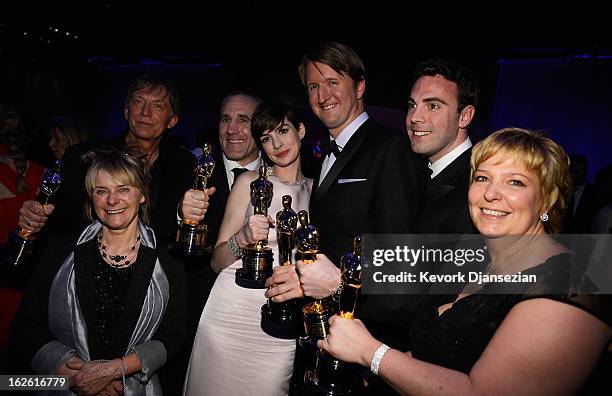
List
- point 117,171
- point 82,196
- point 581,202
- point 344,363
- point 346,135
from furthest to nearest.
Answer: point 581,202, point 82,196, point 346,135, point 117,171, point 344,363

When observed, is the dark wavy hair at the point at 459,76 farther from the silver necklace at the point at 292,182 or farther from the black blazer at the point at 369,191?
the silver necklace at the point at 292,182

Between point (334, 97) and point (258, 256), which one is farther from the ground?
point (334, 97)

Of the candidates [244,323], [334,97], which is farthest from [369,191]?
[244,323]

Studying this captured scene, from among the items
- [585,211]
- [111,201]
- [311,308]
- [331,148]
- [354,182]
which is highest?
[585,211]

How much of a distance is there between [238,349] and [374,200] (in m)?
1.29

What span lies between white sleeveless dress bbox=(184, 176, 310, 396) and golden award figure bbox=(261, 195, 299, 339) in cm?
32

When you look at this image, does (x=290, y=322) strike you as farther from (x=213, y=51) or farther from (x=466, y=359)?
(x=213, y=51)

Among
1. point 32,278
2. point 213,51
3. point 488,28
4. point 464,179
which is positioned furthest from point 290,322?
point 213,51

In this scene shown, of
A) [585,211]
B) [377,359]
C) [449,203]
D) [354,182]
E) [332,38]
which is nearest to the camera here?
[377,359]

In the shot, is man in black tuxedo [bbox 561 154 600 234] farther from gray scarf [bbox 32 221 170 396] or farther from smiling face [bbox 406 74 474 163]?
gray scarf [bbox 32 221 170 396]

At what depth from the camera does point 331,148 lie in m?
2.63

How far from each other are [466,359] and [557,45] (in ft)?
23.8

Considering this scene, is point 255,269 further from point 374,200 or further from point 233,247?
point 374,200

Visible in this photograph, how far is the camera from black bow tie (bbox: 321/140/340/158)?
8.52ft
